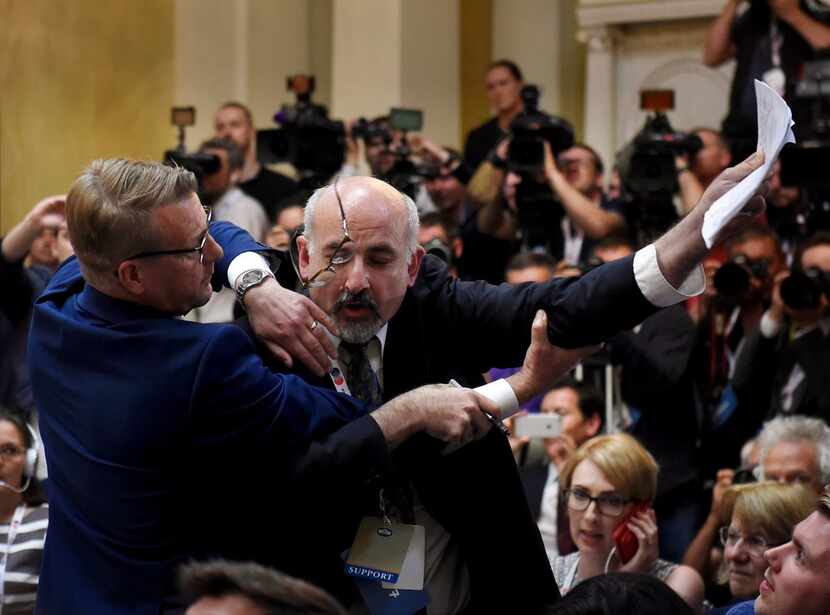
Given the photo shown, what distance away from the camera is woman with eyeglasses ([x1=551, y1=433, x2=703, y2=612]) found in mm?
4336

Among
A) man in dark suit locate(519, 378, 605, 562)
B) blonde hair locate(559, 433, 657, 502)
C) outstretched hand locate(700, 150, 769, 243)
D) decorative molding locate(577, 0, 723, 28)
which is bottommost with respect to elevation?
man in dark suit locate(519, 378, 605, 562)

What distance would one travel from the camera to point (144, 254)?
2.67 meters

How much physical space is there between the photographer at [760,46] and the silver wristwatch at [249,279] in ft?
12.8

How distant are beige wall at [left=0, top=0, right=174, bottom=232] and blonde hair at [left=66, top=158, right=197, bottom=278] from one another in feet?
20.9

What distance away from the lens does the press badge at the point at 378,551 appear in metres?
2.90

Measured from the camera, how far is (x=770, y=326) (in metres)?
5.48

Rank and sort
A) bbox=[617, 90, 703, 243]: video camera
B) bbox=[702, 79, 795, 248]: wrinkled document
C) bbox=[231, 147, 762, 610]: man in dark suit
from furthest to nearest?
1. bbox=[617, 90, 703, 243]: video camera
2. bbox=[231, 147, 762, 610]: man in dark suit
3. bbox=[702, 79, 795, 248]: wrinkled document

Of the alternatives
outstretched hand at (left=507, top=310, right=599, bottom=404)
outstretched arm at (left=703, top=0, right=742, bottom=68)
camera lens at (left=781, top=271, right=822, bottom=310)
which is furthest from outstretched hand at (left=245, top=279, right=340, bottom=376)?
outstretched arm at (left=703, top=0, right=742, bottom=68)

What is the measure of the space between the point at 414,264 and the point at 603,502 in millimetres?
1574

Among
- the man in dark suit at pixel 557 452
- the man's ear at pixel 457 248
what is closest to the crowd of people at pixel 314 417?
the man in dark suit at pixel 557 452

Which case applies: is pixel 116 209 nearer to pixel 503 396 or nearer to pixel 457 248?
pixel 503 396

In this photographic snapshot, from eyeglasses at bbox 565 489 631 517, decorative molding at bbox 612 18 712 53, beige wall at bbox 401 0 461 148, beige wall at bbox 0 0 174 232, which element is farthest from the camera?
decorative molding at bbox 612 18 712 53

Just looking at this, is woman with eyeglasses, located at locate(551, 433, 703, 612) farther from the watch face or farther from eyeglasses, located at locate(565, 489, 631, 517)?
the watch face

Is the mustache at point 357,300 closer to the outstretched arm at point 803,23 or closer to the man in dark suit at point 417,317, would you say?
the man in dark suit at point 417,317
